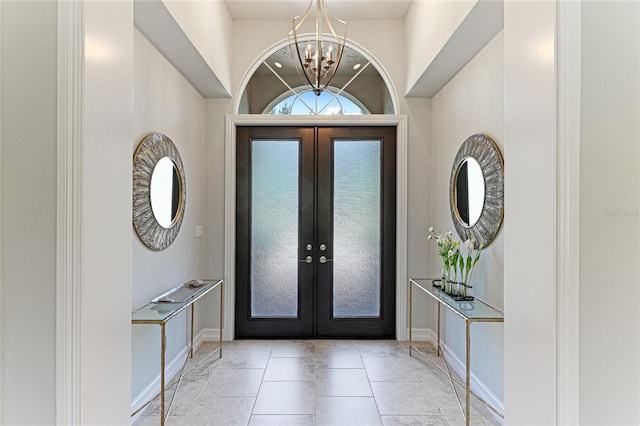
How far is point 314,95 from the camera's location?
13.0ft

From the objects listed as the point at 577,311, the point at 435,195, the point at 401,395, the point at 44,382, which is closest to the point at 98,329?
the point at 44,382

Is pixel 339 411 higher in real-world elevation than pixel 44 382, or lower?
lower

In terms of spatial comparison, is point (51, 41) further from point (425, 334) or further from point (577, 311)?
point (425, 334)

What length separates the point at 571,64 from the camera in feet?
3.53

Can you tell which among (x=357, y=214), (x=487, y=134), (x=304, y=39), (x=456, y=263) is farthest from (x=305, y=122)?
(x=456, y=263)

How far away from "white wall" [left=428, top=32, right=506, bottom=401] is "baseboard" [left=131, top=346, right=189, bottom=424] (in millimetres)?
2393

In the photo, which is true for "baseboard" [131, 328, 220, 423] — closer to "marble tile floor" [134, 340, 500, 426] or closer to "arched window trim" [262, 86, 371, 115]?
"marble tile floor" [134, 340, 500, 426]

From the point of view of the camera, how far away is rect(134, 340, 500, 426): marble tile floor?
2.42 meters

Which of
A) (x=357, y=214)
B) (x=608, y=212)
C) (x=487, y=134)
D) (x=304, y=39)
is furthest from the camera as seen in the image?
(x=357, y=214)

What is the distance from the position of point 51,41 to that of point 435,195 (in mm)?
3359

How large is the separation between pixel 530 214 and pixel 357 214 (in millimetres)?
2782

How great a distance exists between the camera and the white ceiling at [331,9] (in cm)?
358

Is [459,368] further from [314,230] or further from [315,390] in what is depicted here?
[314,230]

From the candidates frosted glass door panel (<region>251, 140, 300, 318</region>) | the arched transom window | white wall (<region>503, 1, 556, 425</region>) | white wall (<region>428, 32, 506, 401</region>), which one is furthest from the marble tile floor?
the arched transom window
